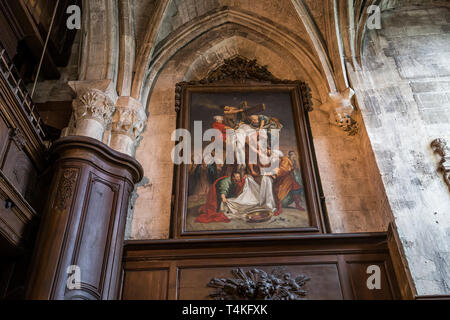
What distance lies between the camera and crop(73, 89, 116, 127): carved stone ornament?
24.0ft

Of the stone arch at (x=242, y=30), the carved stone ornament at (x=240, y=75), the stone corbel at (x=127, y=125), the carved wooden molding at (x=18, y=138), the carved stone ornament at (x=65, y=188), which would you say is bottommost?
the carved stone ornament at (x=65, y=188)

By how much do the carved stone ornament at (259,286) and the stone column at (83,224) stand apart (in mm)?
1400

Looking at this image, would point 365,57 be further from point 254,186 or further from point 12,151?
point 12,151

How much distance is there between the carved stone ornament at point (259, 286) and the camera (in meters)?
5.93

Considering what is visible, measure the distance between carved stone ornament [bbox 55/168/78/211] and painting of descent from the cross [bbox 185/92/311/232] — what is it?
1.73 m

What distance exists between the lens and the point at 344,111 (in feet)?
25.4

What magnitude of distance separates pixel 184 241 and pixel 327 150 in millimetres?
2919

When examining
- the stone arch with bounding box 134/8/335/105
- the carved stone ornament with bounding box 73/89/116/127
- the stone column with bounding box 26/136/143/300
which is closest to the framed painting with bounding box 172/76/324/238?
the stone arch with bounding box 134/8/335/105

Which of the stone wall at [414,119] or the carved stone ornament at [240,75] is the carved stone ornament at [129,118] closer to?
the carved stone ornament at [240,75]

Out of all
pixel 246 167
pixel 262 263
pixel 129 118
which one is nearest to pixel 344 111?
pixel 246 167

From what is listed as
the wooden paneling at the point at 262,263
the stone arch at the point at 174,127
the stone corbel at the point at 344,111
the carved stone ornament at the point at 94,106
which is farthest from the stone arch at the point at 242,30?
the wooden paneling at the point at 262,263

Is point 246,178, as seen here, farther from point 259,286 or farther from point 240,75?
point 240,75

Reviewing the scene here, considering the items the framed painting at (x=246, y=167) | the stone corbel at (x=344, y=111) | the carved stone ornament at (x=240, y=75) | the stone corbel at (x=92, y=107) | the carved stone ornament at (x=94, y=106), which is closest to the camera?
the framed painting at (x=246, y=167)

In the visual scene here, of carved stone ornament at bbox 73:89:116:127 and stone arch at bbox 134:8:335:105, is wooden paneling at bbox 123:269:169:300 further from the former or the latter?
stone arch at bbox 134:8:335:105
